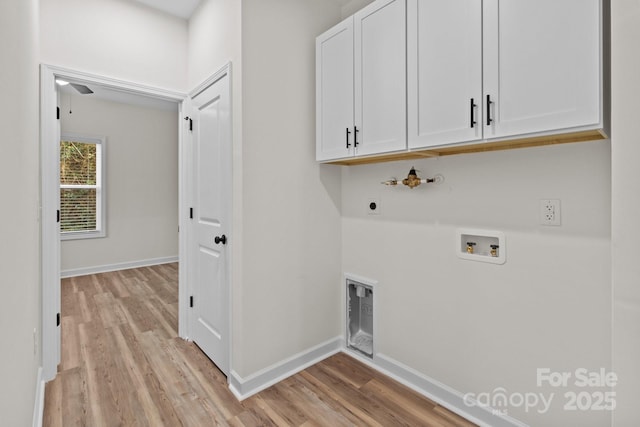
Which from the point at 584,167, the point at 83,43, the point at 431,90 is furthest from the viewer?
the point at 83,43

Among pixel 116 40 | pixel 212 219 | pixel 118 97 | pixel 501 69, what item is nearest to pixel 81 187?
pixel 118 97

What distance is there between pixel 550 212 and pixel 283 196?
1.53 m

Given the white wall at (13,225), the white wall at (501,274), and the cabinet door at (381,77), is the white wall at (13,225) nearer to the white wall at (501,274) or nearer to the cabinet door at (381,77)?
the cabinet door at (381,77)

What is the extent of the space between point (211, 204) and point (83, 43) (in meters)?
1.47

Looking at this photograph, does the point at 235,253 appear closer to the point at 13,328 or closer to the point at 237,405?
the point at 237,405

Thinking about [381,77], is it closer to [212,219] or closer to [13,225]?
[212,219]

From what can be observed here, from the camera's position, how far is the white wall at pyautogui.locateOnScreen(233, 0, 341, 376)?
78.3 inches

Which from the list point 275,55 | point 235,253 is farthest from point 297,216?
point 275,55

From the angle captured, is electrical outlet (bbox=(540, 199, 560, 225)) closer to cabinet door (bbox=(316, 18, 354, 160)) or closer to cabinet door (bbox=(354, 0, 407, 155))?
cabinet door (bbox=(354, 0, 407, 155))

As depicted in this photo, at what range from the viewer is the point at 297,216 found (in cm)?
225

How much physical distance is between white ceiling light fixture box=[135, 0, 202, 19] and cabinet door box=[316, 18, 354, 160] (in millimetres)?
1171

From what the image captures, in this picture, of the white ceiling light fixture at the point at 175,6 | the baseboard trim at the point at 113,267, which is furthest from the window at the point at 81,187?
the white ceiling light fixture at the point at 175,6

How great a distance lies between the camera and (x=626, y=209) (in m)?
0.72

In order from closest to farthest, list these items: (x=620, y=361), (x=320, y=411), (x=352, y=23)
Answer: (x=620, y=361) < (x=320, y=411) < (x=352, y=23)
